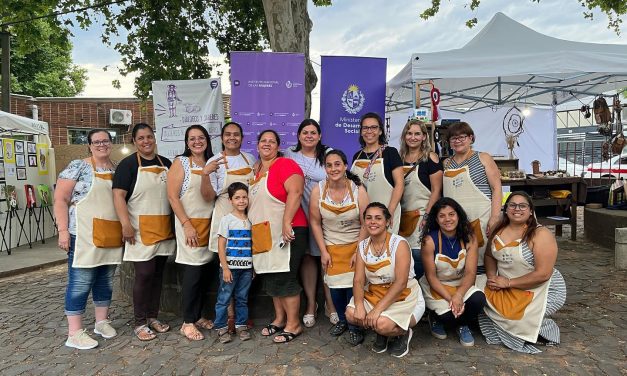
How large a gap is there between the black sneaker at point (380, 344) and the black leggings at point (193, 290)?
59.4 inches

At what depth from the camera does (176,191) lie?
3.41 meters

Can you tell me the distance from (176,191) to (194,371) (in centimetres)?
135

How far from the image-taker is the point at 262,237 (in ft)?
11.0

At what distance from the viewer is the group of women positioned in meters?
3.20

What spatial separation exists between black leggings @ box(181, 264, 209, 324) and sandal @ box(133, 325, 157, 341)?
0.96 feet

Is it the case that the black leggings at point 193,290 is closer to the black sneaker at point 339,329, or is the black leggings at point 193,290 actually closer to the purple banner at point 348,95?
the black sneaker at point 339,329

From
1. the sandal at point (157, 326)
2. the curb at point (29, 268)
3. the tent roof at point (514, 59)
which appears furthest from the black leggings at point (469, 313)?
the curb at point (29, 268)

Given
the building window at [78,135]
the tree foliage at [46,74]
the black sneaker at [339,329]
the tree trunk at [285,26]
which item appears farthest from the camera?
the tree foliage at [46,74]

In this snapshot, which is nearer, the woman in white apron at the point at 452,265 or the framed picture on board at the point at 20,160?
the woman in white apron at the point at 452,265

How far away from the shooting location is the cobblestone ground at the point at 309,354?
9.68 ft

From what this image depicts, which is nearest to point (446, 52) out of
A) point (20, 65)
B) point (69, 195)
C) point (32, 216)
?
point (69, 195)

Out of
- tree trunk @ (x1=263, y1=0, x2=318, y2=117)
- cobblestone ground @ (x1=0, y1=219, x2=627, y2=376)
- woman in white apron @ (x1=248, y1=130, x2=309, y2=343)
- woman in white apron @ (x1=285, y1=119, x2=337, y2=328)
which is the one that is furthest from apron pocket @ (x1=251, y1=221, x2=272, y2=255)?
tree trunk @ (x1=263, y1=0, x2=318, y2=117)

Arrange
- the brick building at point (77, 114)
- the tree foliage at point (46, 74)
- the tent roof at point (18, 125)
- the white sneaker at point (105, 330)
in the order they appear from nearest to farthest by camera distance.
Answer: the white sneaker at point (105, 330), the tent roof at point (18, 125), the brick building at point (77, 114), the tree foliage at point (46, 74)

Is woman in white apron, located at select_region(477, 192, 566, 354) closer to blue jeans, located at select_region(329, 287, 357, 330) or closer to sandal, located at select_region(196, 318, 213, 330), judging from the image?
blue jeans, located at select_region(329, 287, 357, 330)
